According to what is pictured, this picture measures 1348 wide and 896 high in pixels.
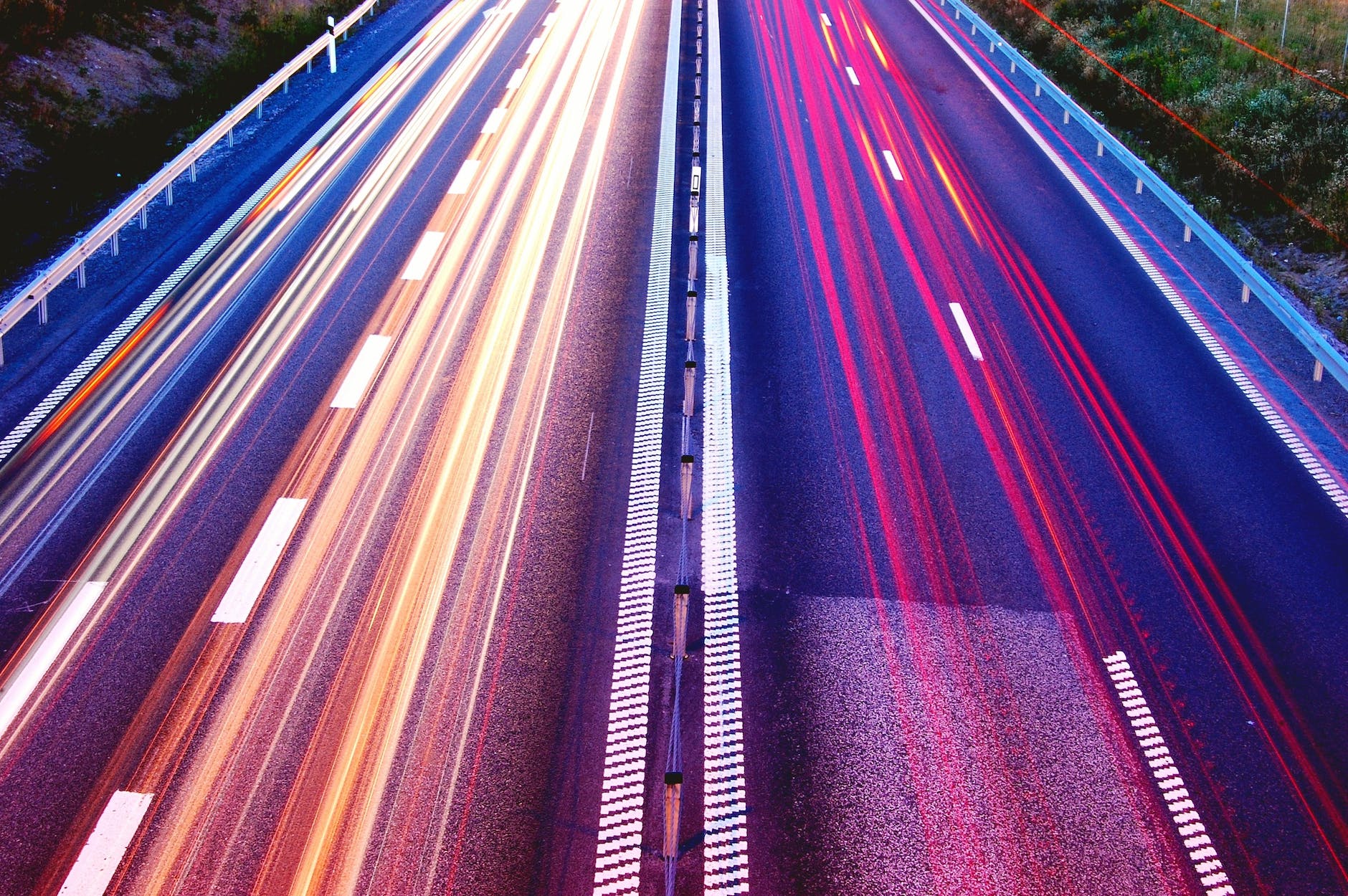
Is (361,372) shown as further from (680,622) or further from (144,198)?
(144,198)

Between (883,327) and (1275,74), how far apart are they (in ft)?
47.7

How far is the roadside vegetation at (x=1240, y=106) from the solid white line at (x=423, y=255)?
1278 centimetres

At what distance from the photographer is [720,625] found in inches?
364

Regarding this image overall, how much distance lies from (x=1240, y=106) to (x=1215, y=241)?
275 inches

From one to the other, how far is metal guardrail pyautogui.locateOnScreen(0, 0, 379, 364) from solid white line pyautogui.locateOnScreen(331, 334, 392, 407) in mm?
4195

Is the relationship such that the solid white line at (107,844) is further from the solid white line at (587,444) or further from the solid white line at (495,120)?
the solid white line at (495,120)

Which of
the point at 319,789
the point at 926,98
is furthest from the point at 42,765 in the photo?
the point at 926,98

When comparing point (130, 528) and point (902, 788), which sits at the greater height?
point (130, 528)

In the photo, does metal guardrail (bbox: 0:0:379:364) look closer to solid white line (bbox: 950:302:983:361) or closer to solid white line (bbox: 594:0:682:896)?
solid white line (bbox: 594:0:682:896)

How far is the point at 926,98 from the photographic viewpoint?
23.9 metres

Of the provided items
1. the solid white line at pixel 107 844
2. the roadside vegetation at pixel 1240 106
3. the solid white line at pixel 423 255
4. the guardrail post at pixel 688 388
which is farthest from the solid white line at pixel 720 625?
the roadside vegetation at pixel 1240 106

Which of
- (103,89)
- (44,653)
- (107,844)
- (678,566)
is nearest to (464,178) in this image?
(103,89)

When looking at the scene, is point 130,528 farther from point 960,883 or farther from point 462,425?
point 960,883

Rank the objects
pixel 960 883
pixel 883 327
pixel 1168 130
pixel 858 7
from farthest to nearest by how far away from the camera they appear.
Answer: pixel 858 7 → pixel 1168 130 → pixel 883 327 → pixel 960 883
